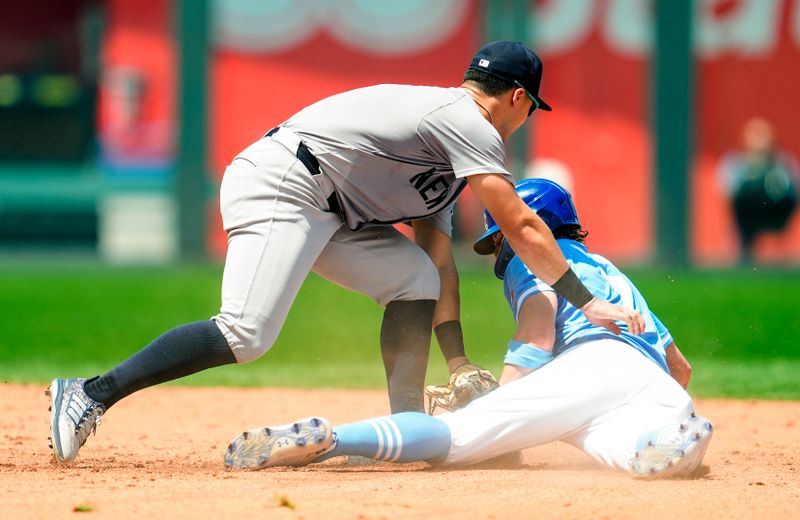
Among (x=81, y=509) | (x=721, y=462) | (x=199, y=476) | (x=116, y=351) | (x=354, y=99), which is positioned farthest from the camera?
(x=116, y=351)

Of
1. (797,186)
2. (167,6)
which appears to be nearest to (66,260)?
(167,6)

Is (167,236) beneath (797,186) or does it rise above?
beneath

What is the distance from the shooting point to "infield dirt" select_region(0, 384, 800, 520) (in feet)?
11.7

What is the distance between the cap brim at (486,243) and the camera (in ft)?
15.0

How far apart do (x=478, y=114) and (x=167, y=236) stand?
13.3 meters

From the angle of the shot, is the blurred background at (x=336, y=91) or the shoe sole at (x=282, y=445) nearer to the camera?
the shoe sole at (x=282, y=445)

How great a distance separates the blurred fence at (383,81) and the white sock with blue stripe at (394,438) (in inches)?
486

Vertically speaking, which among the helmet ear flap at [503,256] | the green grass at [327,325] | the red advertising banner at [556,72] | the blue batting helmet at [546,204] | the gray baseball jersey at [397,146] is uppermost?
the gray baseball jersey at [397,146]

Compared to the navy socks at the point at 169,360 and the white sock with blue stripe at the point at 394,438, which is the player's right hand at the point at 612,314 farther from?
the navy socks at the point at 169,360

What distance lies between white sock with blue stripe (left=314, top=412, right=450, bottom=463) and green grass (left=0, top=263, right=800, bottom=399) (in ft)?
11.4

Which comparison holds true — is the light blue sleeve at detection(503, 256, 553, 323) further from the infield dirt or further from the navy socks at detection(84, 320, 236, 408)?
the navy socks at detection(84, 320, 236, 408)

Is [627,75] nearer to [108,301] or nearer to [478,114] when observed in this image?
[108,301]

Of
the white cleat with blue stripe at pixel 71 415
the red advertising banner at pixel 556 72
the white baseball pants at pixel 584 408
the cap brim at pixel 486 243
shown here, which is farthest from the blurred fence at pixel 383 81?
the white baseball pants at pixel 584 408

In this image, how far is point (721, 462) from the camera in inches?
190
